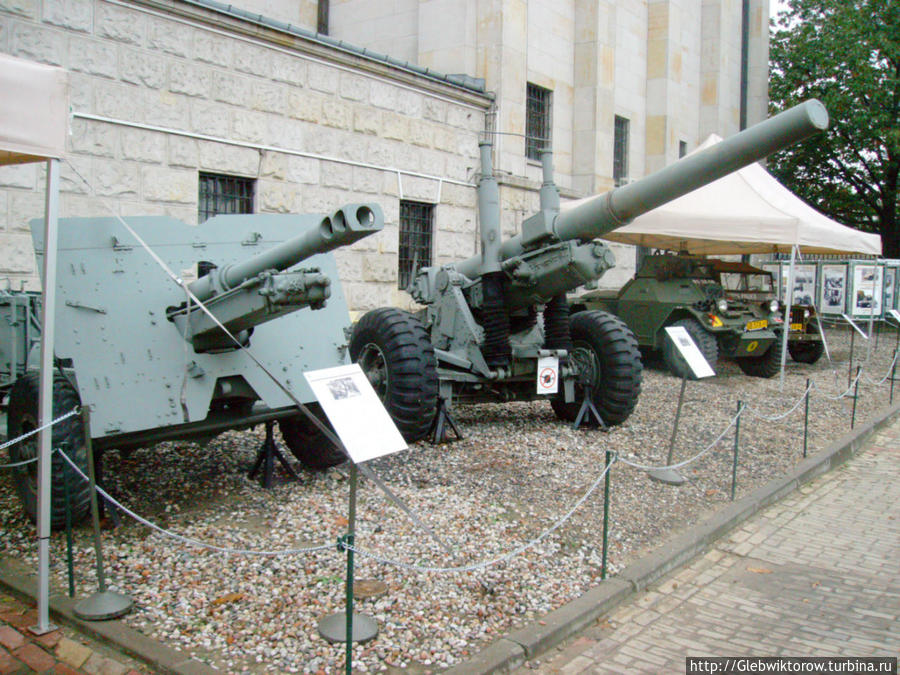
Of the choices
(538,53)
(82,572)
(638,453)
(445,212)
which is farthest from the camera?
(538,53)

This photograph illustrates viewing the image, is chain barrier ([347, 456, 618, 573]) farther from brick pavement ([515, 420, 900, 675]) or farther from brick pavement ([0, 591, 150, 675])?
brick pavement ([0, 591, 150, 675])

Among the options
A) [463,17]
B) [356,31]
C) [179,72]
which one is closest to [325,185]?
[179,72]

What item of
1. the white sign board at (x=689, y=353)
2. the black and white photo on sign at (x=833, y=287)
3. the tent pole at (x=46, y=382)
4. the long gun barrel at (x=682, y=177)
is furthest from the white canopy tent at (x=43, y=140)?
the black and white photo on sign at (x=833, y=287)

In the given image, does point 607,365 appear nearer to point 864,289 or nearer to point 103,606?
point 103,606

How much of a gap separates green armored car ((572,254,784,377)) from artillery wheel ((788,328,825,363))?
153 cm

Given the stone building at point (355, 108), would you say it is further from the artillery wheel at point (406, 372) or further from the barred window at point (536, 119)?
the artillery wheel at point (406, 372)

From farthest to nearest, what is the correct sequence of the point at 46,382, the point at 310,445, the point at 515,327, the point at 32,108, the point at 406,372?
the point at 515,327 → the point at 406,372 → the point at 310,445 → the point at 46,382 → the point at 32,108

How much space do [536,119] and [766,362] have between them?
6.66 metres

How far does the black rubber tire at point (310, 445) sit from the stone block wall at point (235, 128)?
362 cm

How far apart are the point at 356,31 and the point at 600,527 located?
13.4 m

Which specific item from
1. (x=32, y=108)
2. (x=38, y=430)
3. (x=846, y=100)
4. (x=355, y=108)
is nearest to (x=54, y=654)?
(x=38, y=430)

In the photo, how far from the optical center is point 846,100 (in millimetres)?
24141

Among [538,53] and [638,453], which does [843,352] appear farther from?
[638,453]

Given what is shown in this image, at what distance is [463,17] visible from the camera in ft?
47.2
